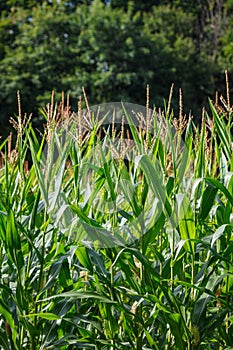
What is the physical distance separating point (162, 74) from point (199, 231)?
1238 centimetres

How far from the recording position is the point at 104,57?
13.4m

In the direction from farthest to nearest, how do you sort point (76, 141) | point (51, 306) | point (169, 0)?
point (169, 0) → point (76, 141) → point (51, 306)

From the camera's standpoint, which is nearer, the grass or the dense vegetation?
the grass

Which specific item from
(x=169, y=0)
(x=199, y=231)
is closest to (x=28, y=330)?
(x=199, y=231)

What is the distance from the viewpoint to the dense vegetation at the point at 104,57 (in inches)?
523

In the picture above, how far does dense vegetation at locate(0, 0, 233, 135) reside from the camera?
13273mm

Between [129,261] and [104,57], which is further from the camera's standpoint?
[104,57]

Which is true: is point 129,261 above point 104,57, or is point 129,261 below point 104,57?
below

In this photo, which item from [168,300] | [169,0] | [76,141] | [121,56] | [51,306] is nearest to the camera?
[168,300]

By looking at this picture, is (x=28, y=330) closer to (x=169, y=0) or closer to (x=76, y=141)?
(x=76, y=141)

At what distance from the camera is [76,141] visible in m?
1.81

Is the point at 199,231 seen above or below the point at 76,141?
below

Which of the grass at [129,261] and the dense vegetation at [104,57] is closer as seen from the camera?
the grass at [129,261]

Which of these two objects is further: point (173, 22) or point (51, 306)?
point (173, 22)
